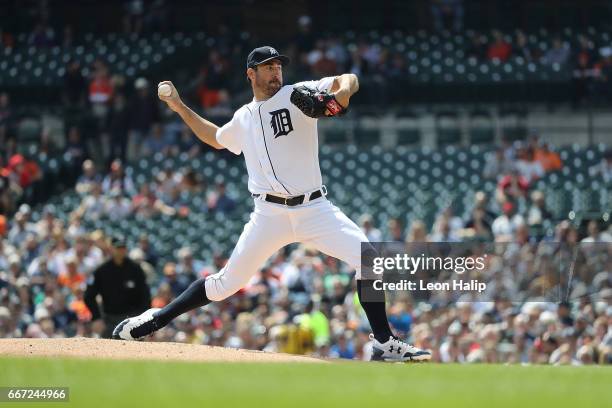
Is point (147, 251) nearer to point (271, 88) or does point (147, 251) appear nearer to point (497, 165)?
point (497, 165)

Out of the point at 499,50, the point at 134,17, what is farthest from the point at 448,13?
the point at 134,17

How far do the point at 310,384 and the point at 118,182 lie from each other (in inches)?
448

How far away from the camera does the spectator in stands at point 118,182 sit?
17.1 meters

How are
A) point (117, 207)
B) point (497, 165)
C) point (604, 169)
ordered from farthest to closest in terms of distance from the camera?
1. point (117, 207)
2. point (497, 165)
3. point (604, 169)

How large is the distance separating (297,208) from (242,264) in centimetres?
48

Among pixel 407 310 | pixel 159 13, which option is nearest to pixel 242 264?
pixel 407 310

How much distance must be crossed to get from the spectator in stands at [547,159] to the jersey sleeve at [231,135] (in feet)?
27.6

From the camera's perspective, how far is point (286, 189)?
305 inches

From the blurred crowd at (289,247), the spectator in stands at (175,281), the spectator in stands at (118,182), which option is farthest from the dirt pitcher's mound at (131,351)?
the spectator in stands at (118,182)

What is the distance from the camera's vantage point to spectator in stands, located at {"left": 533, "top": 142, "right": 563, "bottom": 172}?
16.0 meters

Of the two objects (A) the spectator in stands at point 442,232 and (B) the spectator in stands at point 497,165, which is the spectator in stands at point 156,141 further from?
(A) the spectator in stands at point 442,232

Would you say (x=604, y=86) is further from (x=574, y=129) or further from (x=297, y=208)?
(x=297, y=208)

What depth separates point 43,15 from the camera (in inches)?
947

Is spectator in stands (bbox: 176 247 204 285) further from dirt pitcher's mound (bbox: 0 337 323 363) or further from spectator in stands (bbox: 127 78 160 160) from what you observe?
dirt pitcher's mound (bbox: 0 337 323 363)
